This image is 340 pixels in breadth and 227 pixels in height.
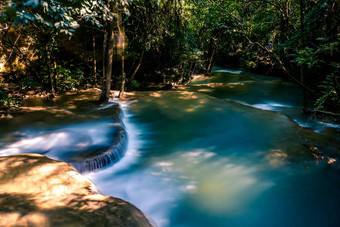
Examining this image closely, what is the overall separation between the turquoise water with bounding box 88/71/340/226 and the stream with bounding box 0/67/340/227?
2cm

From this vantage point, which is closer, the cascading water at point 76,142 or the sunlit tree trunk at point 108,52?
the cascading water at point 76,142

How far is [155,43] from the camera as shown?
11648 mm

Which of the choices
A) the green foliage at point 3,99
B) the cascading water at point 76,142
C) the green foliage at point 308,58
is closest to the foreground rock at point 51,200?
the cascading water at point 76,142

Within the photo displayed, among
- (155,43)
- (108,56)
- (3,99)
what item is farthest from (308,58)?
(3,99)

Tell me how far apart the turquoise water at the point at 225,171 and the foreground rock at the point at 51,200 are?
89 cm

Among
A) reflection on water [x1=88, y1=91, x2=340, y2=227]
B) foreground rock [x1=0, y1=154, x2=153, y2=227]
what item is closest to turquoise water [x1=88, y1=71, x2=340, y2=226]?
reflection on water [x1=88, y1=91, x2=340, y2=227]

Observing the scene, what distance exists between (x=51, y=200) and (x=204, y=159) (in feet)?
10.7

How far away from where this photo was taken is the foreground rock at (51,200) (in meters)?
2.31

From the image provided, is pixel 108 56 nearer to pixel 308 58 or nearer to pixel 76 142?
pixel 76 142

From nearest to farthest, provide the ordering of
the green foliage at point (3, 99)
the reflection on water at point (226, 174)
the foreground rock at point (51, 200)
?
the foreground rock at point (51, 200)
the reflection on water at point (226, 174)
the green foliage at point (3, 99)

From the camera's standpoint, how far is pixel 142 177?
4367mm

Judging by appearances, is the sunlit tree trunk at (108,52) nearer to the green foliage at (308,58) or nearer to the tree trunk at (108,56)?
the tree trunk at (108,56)

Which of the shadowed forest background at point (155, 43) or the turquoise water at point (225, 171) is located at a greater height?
the shadowed forest background at point (155, 43)

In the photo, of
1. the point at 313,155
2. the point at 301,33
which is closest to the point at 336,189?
the point at 313,155
